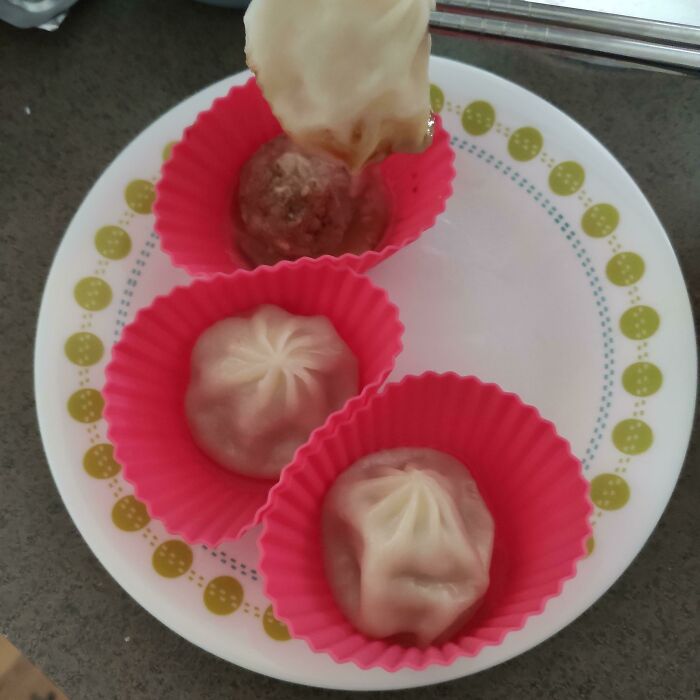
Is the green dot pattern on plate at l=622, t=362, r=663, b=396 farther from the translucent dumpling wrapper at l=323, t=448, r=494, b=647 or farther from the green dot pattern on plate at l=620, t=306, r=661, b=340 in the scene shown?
the translucent dumpling wrapper at l=323, t=448, r=494, b=647

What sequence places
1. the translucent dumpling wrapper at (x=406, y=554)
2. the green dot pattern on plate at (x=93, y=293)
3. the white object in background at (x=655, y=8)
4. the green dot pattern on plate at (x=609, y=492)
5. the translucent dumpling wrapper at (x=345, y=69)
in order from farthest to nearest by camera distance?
the white object in background at (x=655, y=8)
the green dot pattern on plate at (x=93, y=293)
the green dot pattern on plate at (x=609, y=492)
the translucent dumpling wrapper at (x=406, y=554)
the translucent dumpling wrapper at (x=345, y=69)

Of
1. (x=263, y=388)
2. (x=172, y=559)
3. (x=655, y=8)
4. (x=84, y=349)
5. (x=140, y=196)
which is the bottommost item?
(x=172, y=559)

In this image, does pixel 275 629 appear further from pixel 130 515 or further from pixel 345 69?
pixel 345 69

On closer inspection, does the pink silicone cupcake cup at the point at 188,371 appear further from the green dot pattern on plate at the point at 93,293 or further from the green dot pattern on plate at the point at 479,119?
the green dot pattern on plate at the point at 479,119

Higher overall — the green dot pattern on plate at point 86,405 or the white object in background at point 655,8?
the white object in background at point 655,8

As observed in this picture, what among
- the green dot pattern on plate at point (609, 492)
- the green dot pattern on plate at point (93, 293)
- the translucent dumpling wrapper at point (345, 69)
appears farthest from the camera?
the green dot pattern on plate at point (93, 293)

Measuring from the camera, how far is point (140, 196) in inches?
51.6

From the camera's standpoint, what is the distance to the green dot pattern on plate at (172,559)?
3.75 ft

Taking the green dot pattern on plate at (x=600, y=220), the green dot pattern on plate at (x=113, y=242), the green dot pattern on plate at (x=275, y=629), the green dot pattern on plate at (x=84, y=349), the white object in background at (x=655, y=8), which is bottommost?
the green dot pattern on plate at (x=275, y=629)

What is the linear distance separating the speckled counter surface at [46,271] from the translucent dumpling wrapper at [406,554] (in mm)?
251

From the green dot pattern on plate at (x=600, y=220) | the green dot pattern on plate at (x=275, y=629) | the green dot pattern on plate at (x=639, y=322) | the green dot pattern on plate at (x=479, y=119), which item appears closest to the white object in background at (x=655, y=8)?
the green dot pattern on plate at (x=479, y=119)

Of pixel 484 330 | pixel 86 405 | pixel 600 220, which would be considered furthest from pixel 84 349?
pixel 600 220

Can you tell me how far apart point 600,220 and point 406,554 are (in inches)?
25.8

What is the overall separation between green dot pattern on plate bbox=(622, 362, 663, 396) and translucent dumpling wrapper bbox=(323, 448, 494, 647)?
0.32 m
